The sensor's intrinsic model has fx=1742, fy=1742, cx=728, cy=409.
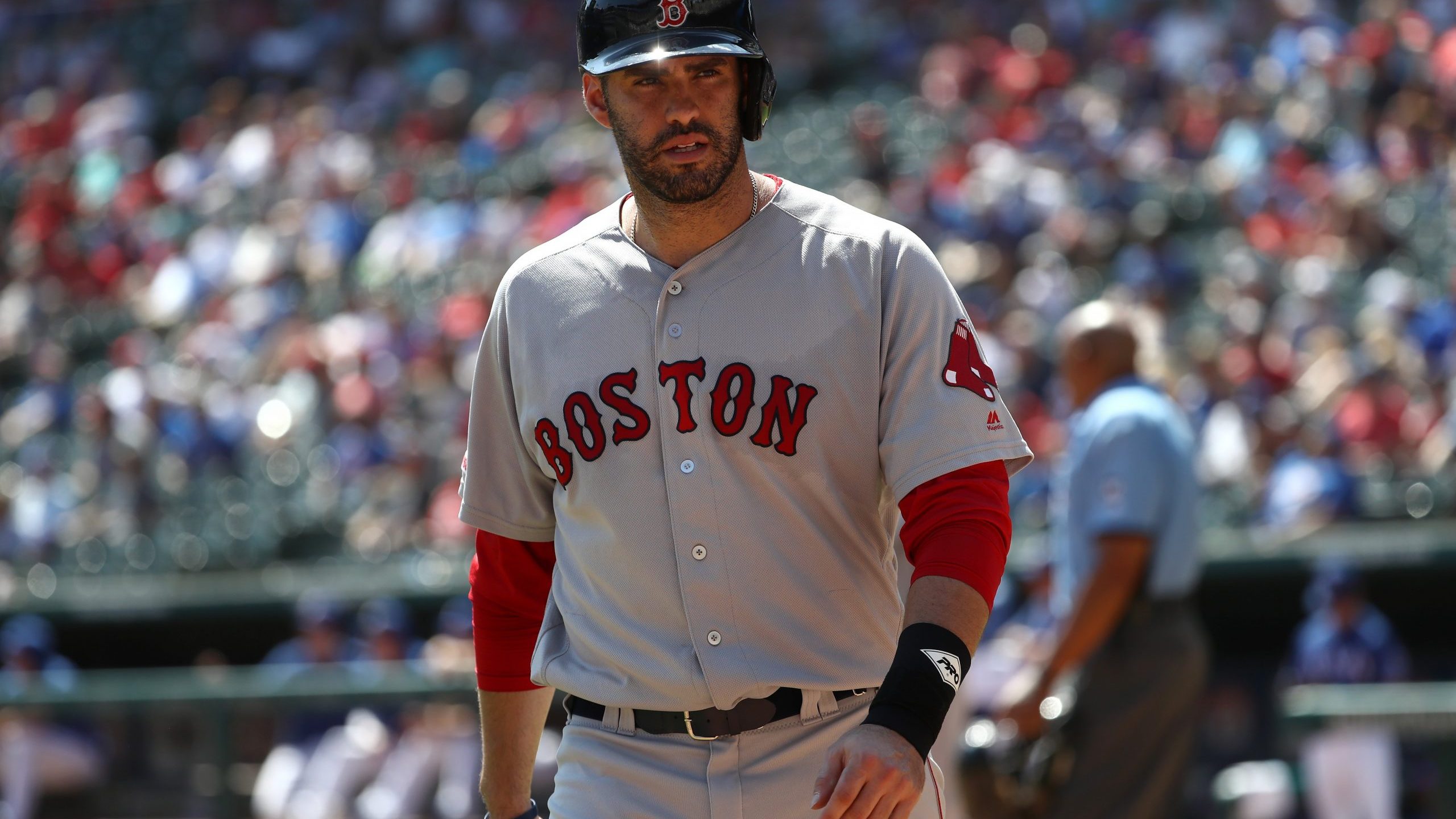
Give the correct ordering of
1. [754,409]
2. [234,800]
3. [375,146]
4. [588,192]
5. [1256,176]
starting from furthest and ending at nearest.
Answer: [375,146], [588,192], [1256,176], [234,800], [754,409]

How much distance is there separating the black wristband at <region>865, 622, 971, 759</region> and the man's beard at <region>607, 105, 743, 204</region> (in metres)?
0.63

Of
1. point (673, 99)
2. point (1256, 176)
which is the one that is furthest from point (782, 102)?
point (673, 99)

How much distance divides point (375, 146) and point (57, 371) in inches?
138

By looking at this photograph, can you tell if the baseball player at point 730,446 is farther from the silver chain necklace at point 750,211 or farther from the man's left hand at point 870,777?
the man's left hand at point 870,777

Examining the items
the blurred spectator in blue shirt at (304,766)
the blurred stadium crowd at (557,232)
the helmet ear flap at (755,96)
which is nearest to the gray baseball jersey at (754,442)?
the helmet ear flap at (755,96)

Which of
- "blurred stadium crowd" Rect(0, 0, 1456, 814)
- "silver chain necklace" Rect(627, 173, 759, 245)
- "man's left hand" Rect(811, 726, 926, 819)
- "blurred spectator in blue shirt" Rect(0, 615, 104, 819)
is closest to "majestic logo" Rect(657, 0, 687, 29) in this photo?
"silver chain necklace" Rect(627, 173, 759, 245)

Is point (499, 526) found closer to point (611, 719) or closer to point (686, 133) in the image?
point (611, 719)

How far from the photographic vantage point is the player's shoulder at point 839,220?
88.1 inches

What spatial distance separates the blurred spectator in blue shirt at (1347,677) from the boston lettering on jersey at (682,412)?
3.61m

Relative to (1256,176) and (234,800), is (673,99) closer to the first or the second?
(234,800)

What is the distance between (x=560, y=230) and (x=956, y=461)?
1062 centimetres

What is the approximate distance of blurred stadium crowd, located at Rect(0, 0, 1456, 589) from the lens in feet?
29.6

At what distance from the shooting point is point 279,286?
552 inches

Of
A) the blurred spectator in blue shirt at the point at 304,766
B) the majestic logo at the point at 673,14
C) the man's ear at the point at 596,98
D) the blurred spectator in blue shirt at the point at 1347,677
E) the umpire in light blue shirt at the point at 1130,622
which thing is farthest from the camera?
the blurred spectator in blue shirt at the point at 304,766
